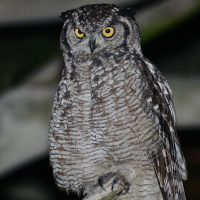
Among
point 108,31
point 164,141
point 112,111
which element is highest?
point 108,31

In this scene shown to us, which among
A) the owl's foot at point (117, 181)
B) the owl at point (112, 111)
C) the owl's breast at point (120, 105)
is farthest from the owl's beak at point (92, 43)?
the owl's foot at point (117, 181)

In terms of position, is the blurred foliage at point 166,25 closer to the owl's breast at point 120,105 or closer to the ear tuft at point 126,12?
the ear tuft at point 126,12

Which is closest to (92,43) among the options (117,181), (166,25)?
(117,181)

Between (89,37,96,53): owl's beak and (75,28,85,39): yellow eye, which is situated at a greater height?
(75,28,85,39): yellow eye

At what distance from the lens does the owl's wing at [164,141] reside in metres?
4.04

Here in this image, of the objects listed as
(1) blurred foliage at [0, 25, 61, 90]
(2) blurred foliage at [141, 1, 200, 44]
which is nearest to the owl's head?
(2) blurred foliage at [141, 1, 200, 44]

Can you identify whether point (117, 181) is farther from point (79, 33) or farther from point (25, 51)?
point (25, 51)

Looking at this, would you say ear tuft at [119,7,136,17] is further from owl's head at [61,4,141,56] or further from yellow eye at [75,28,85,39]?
yellow eye at [75,28,85,39]

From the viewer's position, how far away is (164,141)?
4.07 meters

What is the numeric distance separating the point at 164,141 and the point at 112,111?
1.57 ft

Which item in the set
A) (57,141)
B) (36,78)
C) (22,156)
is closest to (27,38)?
(36,78)

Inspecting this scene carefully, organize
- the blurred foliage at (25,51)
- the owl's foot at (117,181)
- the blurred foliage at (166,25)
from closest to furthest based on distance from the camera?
the owl's foot at (117,181) < the blurred foliage at (166,25) < the blurred foliage at (25,51)

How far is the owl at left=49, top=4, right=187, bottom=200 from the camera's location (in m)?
3.89

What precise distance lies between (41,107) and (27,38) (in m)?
2.64
